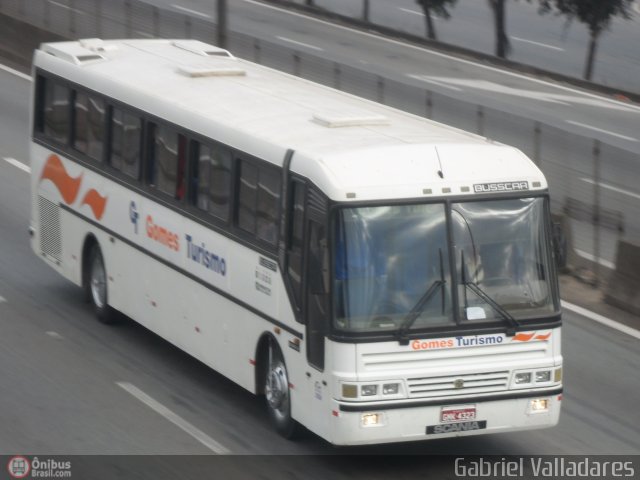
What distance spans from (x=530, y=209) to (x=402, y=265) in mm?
1200

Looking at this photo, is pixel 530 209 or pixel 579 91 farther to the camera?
pixel 579 91

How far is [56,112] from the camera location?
16.2m

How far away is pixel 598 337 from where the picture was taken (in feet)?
50.7

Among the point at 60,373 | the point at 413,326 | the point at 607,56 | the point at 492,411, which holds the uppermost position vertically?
the point at 413,326

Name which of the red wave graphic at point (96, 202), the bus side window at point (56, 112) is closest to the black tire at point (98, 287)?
the red wave graphic at point (96, 202)

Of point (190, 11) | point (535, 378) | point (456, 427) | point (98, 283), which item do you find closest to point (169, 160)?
point (98, 283)

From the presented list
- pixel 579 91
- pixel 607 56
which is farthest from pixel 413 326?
pixel 607 56

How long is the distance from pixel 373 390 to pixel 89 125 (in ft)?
20.7

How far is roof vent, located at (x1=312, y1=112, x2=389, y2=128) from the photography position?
12.0 meters

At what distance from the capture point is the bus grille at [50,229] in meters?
16.4

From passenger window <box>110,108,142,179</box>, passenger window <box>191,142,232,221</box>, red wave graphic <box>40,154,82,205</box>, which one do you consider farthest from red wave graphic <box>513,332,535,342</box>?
red wave graphic <box>40,154,82,205</box>

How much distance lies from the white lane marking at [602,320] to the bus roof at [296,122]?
431cm

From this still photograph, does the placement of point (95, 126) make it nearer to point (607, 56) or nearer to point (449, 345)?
point (449, 345)

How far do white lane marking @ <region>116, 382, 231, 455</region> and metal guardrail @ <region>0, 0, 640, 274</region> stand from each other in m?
7.25
